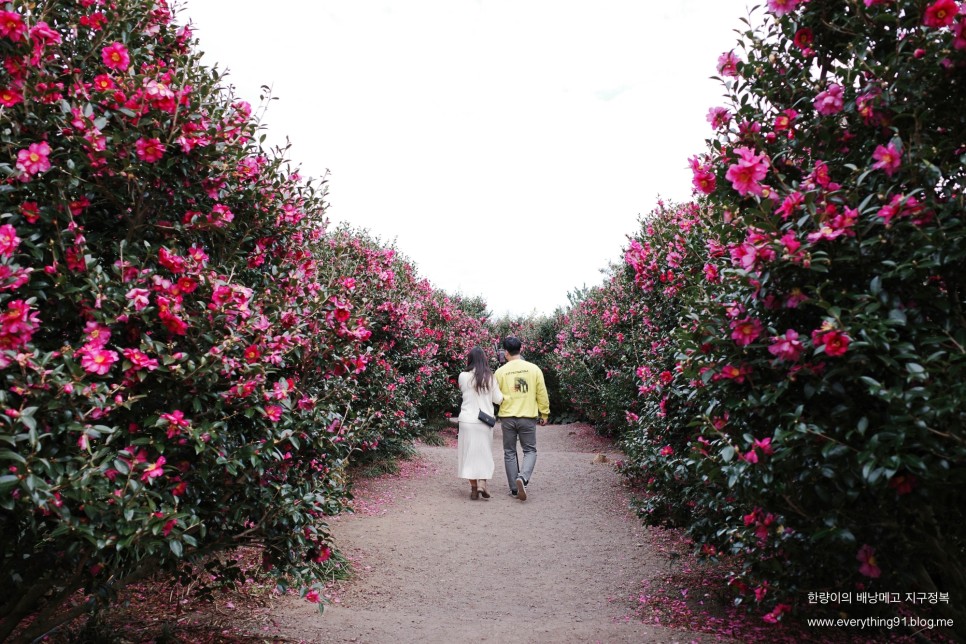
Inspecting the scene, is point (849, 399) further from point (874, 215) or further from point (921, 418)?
point (874, 215)

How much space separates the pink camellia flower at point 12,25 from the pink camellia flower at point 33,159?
395mm

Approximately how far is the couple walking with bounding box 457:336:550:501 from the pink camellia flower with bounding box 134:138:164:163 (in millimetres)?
5360

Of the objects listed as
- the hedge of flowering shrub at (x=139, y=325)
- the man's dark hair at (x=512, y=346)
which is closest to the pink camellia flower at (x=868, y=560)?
the hedge of flowering shrub at (x=139, y=325)

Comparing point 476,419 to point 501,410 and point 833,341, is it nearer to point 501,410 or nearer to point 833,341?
point 501,410

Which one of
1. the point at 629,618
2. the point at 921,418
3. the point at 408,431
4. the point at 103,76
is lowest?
the point at 629,618

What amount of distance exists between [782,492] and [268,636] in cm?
294

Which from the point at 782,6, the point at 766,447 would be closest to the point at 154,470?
the point at 766,447

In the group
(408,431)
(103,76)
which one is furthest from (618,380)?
(103,76)

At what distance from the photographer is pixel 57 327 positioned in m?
2.42

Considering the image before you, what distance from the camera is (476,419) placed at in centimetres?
770

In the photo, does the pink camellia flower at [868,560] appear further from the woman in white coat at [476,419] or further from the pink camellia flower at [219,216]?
the woman in white coat at [476,419]

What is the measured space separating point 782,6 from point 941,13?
61 centimetres

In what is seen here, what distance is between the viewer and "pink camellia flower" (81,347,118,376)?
6.95 ft

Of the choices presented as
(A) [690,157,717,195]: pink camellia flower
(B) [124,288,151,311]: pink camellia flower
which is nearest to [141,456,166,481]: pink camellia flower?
(B) [124,288,151,311]: pink camellia flower
